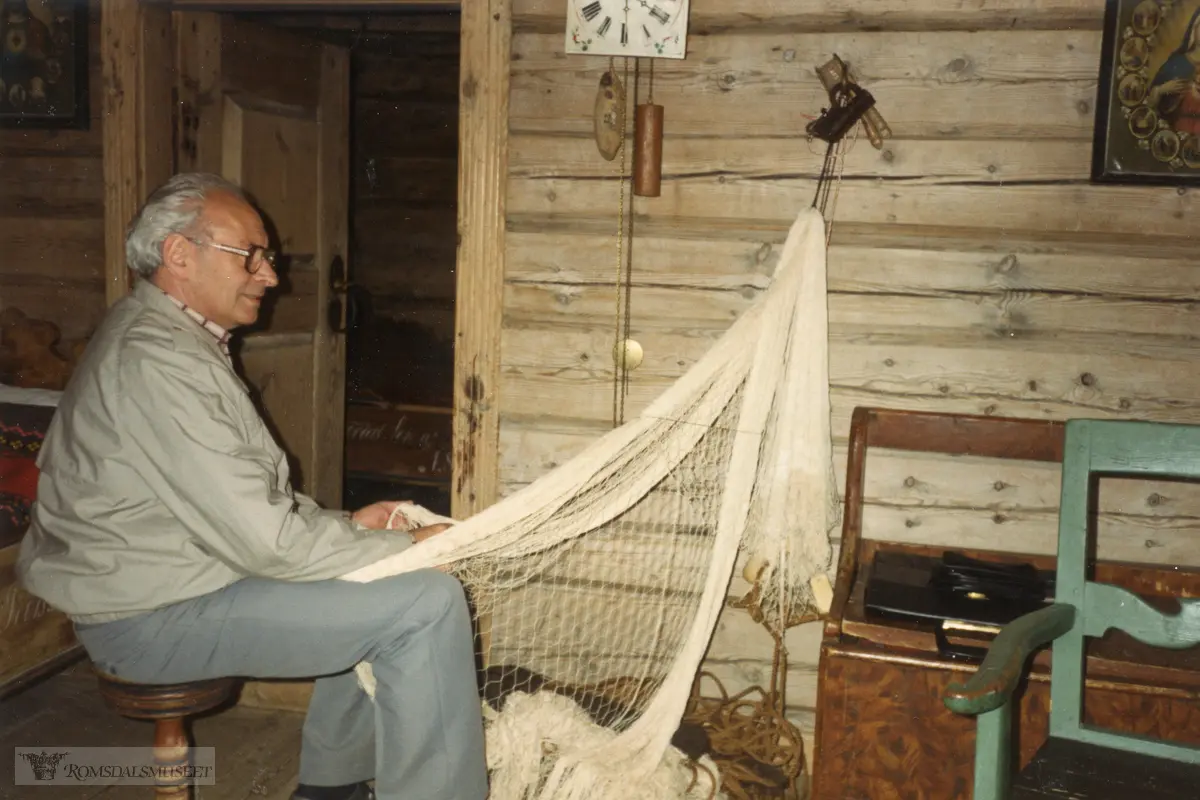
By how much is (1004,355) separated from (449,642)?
1594mm

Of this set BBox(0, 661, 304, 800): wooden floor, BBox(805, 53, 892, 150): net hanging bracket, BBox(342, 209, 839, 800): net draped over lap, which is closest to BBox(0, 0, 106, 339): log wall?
BBox(0, 661, 304, 800): wooden floor

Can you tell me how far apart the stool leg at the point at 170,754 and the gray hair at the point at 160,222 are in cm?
94

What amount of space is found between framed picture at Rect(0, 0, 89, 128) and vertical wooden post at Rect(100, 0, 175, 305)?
286mm

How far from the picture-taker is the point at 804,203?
2.53 m

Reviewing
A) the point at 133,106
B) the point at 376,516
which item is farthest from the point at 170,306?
the point at 133,106

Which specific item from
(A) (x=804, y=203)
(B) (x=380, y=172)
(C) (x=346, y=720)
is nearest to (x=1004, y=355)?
(A) (x=804, y=203)

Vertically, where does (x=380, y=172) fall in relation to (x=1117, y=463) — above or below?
above

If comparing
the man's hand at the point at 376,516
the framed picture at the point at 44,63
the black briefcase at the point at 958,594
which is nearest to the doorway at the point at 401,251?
the framed picture at the point at 44,63

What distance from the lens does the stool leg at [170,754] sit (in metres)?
1.91

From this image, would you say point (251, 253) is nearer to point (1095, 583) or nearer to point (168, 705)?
point (168, 705)

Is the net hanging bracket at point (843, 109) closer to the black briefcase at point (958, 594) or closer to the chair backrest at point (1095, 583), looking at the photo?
the chair backrest at point (1095, 583)

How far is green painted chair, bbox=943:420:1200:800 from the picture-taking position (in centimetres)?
153

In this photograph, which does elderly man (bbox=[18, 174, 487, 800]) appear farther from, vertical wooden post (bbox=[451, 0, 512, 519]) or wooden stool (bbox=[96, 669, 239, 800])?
vertical wooden post (bbox=[451, 0, 512, 519])

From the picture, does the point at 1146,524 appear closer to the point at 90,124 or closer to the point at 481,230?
the point at 481,230
